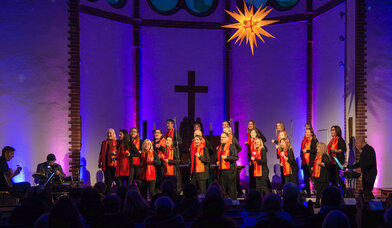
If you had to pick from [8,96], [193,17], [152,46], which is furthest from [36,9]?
[193,17]

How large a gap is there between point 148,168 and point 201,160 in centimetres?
130

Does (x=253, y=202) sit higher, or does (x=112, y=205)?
(x=112, y=205)

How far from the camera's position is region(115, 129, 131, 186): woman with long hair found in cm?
1142

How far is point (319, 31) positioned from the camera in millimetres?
15023

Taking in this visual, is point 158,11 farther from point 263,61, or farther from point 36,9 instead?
point 36,9

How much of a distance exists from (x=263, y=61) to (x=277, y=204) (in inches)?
456

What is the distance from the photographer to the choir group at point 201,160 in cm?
1106

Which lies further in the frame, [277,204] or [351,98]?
[351,98]

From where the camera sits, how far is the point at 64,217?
4668 millimetres

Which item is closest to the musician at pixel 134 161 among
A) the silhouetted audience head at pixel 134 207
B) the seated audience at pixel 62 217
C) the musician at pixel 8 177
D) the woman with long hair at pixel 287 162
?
the musician at pixel 8 177

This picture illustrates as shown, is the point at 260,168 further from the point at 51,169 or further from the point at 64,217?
the point at 64,217

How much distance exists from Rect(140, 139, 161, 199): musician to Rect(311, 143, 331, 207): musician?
148 inches

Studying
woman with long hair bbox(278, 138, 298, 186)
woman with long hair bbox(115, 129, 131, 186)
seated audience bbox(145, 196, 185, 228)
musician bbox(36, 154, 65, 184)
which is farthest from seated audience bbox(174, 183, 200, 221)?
woman with long hair bbox(278, 138, 298, 186)

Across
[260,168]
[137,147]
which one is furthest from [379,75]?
[137,147]
